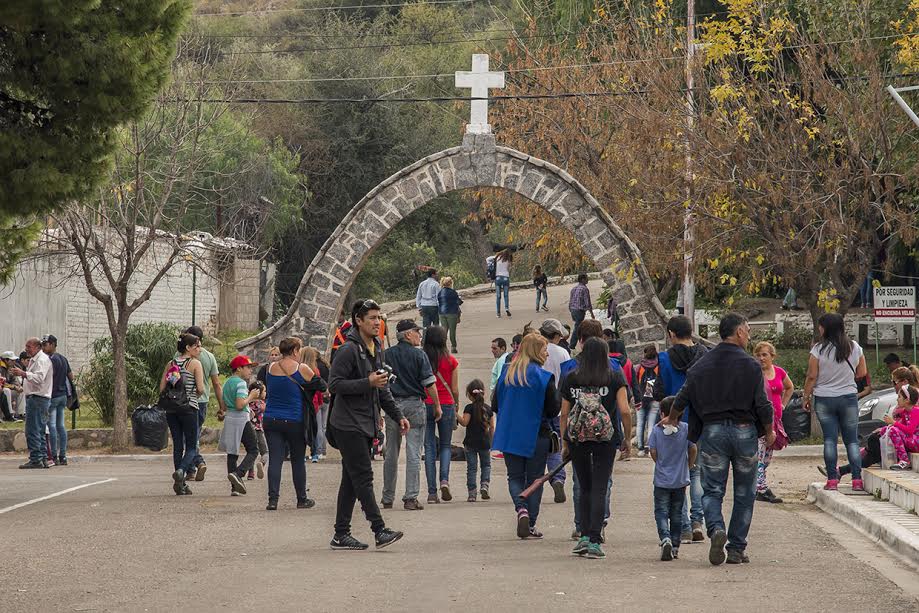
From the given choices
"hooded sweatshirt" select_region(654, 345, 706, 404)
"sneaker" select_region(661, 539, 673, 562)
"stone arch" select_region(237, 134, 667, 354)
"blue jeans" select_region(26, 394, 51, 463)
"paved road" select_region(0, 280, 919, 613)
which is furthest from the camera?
"stone arch" select_region(237, 134, 667, 354)

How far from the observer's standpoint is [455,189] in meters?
23.6

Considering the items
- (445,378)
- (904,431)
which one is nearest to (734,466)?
(445,378)

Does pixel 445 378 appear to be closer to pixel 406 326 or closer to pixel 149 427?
pixel 406 326

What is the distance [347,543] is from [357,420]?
93 cm

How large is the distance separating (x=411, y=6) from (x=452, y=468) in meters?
51.0

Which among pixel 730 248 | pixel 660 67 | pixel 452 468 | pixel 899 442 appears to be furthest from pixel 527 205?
pixel 899 442

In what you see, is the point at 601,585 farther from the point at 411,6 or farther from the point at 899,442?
the point at 411,6

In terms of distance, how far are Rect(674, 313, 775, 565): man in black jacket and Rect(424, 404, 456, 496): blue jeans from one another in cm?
461

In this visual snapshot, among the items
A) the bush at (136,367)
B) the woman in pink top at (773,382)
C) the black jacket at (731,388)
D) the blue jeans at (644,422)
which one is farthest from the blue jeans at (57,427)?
the black jacket at (731,388)

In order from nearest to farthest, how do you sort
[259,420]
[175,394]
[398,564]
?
[398,564] < [175,394] < [259,420]

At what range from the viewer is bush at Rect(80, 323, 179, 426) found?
24109mm

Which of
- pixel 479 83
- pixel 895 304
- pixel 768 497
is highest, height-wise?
pixel 479 83

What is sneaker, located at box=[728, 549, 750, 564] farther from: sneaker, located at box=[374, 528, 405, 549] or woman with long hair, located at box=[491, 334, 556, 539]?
sneaker, located at box=[374, 528, 405, 549]

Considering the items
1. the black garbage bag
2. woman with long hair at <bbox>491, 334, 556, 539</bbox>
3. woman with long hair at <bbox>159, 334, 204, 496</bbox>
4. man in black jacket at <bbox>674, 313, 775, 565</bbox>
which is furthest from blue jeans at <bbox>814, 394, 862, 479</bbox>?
the black garbage bag
